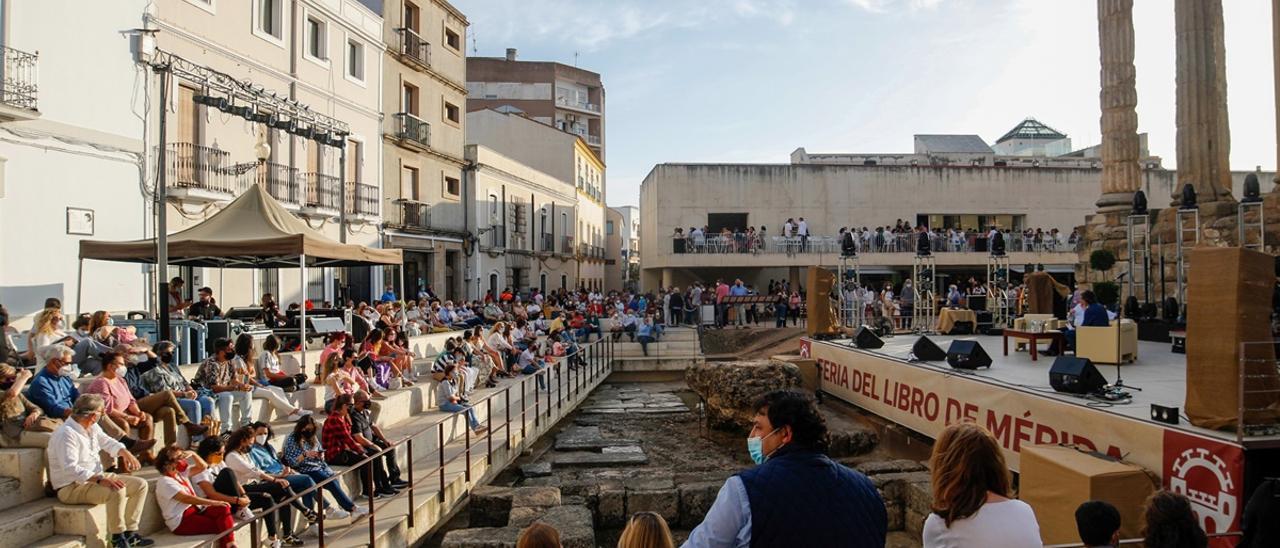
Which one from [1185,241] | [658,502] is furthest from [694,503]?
[1185,241]

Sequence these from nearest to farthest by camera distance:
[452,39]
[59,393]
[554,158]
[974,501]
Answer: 1. [974,501]
2. [59,393]
3. [452,39]
4. [554,158]

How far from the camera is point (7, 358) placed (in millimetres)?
8078

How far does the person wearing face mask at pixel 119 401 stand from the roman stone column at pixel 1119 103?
19605 mm

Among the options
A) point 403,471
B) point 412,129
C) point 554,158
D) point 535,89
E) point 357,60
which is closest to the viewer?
point 403,471

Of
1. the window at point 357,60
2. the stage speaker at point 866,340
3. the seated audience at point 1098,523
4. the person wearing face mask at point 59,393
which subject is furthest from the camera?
the window at point 357,60

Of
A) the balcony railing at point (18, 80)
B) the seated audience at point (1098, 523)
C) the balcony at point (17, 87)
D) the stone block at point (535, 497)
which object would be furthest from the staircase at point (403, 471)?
the balcony railing at point (18, 80)

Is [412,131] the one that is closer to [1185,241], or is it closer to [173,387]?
[173,387]

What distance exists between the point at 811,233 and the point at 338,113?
21612 millimetres

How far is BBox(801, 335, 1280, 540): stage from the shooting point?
20.1ft

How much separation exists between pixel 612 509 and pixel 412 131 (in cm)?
1921

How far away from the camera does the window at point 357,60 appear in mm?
22094

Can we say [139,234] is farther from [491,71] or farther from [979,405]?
[491,71]

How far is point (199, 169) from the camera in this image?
16094mm

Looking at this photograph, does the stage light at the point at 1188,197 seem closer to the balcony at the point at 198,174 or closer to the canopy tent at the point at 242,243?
the canopy tent at the point at 242,243
